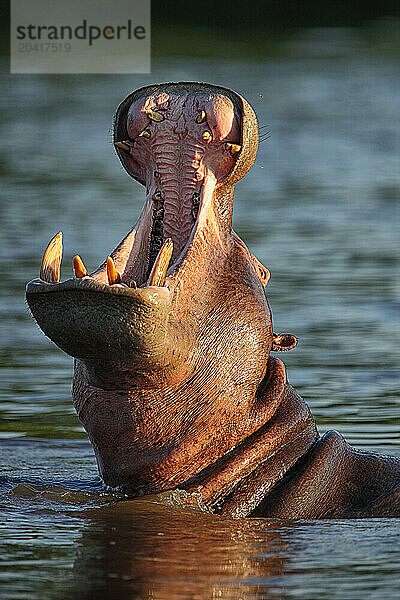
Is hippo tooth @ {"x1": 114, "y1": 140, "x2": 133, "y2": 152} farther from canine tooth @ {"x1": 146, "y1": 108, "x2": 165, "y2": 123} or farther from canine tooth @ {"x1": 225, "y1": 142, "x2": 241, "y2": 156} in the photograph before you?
canine tooth @ {"x1": 225, "y1": 142, "x2": 241, "y2": 156}

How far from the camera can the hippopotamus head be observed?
4.69 m

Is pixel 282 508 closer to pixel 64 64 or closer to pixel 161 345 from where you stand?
pixel 161 345

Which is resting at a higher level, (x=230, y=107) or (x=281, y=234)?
(x=230, y=107)

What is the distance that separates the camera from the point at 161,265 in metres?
4.54

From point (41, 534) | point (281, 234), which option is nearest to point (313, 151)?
point (281, 234)

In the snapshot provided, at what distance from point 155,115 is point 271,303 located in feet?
14.0

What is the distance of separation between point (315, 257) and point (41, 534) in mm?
6429

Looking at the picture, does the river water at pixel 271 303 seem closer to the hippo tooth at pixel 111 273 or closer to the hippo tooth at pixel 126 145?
the hippo tooth at pixel 111 273

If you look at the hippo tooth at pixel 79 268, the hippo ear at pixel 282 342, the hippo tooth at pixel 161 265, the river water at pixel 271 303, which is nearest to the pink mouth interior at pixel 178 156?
the hippo tooth at pixel 161 265

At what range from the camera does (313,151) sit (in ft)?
53.2

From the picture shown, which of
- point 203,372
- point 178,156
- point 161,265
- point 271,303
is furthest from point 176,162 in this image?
point 271,303

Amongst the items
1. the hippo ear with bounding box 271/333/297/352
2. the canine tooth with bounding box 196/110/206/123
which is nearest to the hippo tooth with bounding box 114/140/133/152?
the canine tooth with bounding box 196/110/206/123

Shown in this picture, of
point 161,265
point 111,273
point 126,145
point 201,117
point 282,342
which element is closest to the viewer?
point 111,273

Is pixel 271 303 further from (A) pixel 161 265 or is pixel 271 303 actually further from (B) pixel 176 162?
(A) pixel 161 265
